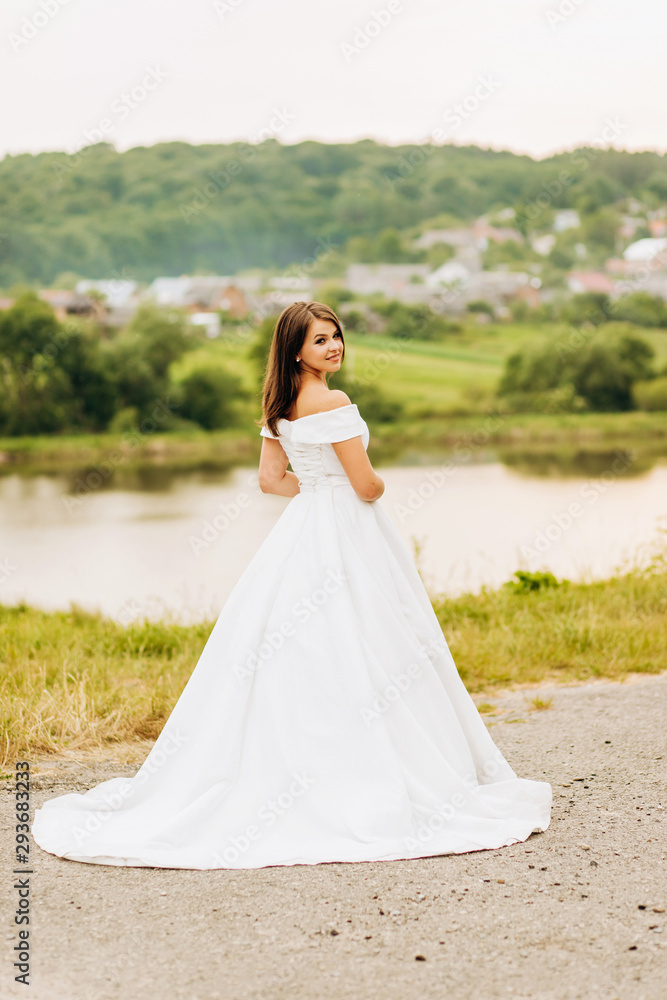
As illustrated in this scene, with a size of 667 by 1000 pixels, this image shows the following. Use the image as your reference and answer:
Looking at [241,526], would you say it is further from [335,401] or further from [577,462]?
[335,401]

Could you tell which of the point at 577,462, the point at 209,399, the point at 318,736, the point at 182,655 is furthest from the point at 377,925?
the point at 209,399

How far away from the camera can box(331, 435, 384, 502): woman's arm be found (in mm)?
3543

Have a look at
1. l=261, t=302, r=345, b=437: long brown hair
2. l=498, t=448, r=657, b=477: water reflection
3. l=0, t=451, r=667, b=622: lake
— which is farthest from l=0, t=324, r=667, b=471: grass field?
l=261, t=302, r=345, b=437: long brown hair

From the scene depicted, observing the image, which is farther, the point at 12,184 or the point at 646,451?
the point at 12,184

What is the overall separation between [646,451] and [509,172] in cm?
5959

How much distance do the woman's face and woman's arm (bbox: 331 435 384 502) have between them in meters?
0.29

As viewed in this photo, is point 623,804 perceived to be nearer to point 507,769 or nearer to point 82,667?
point 507,769

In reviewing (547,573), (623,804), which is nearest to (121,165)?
(547,573)

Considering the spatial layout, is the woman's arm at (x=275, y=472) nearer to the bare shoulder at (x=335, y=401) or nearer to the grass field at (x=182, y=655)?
the bare shoulder at (x=335, y=401)

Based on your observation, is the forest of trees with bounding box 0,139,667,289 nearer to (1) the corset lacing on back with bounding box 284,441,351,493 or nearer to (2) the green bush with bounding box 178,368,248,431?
(2) the green bush with bounding box 178,368,248,431

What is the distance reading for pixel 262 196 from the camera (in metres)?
86.4

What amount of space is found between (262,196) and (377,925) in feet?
291

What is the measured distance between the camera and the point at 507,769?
367 centimetres

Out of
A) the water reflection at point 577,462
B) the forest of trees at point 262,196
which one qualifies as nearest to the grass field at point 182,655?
the water reflection at point 577,462
